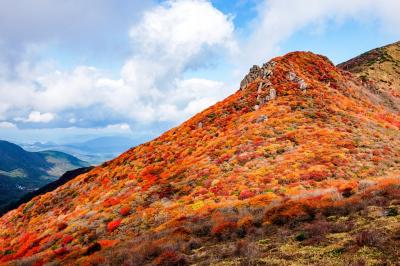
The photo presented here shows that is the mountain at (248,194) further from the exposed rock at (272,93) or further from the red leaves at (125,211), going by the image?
the exposed rock at (272,93)

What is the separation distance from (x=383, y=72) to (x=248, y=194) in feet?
384

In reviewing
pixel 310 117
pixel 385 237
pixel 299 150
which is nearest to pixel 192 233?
pixel 385 237

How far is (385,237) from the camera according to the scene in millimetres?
12625

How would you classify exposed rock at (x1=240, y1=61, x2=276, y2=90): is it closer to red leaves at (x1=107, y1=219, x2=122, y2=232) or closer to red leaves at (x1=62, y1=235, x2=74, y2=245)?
red leaves at (x1=107, y1=219, x2=122, y2=232)

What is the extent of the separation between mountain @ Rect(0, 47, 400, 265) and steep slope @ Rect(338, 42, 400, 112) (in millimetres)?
21534

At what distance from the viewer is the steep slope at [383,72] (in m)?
85.9

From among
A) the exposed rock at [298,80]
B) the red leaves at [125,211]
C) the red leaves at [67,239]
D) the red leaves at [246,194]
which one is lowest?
the red leaves at [67,239]

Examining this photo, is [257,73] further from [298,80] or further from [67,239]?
[67,239]

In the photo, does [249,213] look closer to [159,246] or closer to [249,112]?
[159,246]

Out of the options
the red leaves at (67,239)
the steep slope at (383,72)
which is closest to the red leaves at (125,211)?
the red leaves at (67,239)

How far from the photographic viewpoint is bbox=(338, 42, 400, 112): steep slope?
85.9m

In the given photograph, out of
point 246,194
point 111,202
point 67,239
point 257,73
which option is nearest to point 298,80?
point 257,73

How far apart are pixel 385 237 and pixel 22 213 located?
5644cm

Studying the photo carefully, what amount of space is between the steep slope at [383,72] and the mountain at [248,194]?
70.6ft
